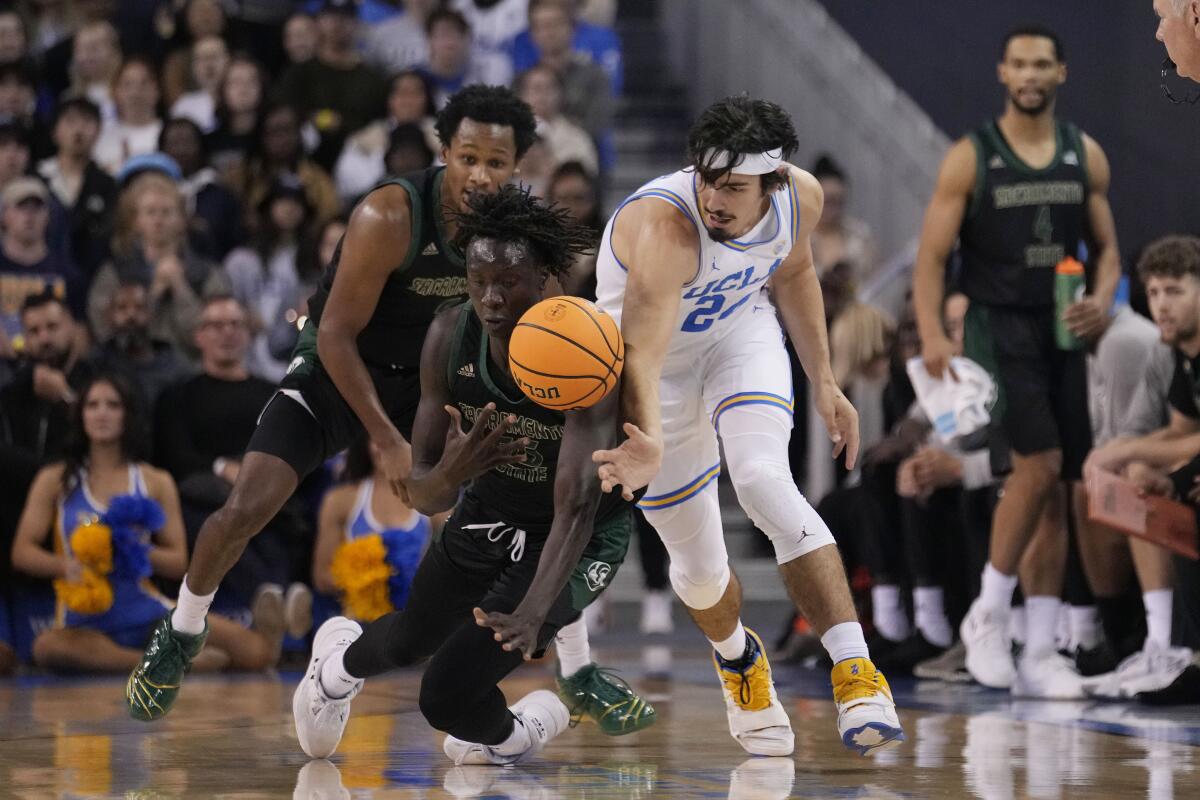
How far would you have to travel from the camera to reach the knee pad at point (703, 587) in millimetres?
5301

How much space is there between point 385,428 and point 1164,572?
3.40 meters

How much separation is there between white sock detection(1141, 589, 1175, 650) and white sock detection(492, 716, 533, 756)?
3003 mm

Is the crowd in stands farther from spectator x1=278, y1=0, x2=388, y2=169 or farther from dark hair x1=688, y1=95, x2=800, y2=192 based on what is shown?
dark hair x1=688, y1=95, x2=800, y2=192

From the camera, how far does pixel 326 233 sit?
9555 millimetres

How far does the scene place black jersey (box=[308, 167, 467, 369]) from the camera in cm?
551

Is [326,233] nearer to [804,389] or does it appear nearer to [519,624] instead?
[804,389]

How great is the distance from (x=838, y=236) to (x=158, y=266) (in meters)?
4.04

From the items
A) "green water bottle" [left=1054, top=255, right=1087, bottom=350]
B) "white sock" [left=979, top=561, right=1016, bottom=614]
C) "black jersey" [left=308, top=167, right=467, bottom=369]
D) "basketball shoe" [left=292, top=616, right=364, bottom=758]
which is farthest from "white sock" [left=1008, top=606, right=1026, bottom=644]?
"basketball shoe" [left=292, top=616, right=364, bottom=758]

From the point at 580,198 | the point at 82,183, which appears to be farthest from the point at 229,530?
the point at 82,183

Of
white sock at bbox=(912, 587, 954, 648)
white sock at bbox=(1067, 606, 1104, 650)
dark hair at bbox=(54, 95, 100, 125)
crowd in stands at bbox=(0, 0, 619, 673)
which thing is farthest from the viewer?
dark hair at bbox=(54, 95, 100, 125)

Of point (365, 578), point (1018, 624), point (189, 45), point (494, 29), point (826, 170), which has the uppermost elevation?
point (494, 29)

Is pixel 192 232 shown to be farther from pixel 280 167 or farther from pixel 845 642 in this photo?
pixel 845 642

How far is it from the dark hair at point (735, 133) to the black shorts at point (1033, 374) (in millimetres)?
2527

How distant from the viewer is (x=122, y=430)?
831 centimetres
